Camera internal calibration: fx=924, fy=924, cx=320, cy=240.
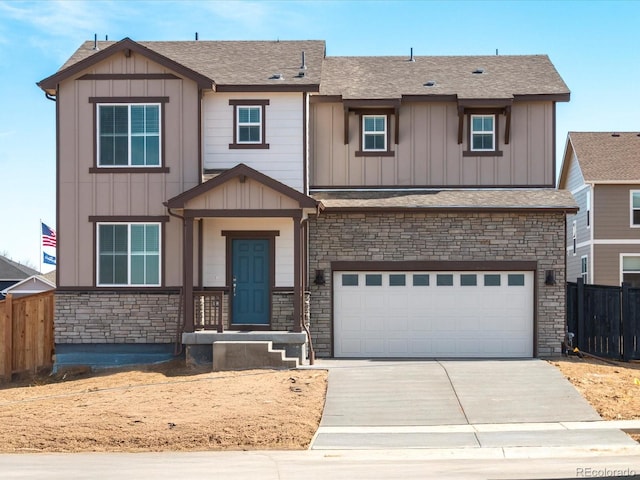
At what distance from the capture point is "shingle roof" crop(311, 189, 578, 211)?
21.7 meters

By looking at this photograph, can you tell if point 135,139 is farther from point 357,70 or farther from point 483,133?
point 483,133

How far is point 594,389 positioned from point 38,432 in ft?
32.5

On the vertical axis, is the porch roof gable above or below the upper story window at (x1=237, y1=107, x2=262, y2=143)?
below

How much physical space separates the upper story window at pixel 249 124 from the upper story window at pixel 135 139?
5.90 ft

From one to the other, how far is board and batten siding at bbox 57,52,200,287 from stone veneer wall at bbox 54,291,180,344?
0.43 metres

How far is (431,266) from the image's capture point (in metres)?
22.1

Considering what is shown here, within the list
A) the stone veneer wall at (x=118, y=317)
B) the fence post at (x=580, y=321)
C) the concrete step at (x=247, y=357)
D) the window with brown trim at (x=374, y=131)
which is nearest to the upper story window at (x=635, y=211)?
the fence post at (x=580, y=321)

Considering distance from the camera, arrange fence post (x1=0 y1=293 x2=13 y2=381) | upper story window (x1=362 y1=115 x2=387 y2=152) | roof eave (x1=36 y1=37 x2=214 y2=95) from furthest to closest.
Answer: upper story window (x1=362 y1=115 x2=387 y2=152), roof eave (x1=36 y1=37 x2=214 y2=95), fence post (x1=0 y1=293 x2=13 y2=381)

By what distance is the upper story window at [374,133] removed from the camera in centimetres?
2322

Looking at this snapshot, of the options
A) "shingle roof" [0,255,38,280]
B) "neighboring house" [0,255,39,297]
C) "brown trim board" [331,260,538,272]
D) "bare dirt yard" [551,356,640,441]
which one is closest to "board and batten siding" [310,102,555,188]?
"brown trim board" [331,260,538,272]

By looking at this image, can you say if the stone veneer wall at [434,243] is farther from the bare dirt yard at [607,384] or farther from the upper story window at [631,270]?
the upper story window at [631,270]

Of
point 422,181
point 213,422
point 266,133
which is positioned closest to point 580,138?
point 422,181

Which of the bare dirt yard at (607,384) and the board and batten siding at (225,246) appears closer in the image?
the bare dirt yard at (607,384)

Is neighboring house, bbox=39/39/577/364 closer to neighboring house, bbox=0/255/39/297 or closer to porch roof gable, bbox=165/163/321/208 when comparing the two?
porch roof gable, bbox=165/163/321/208
